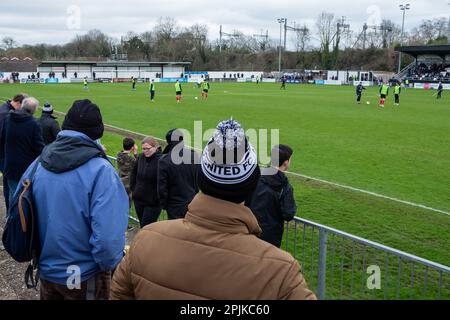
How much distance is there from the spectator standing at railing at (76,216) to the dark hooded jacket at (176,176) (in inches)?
92.8

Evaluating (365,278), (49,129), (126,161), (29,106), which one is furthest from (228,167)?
(49,129)

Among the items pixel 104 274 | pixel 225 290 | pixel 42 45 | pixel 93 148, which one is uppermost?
pixel 42 45

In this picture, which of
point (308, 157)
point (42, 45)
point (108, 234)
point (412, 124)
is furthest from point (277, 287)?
point (42, 45)

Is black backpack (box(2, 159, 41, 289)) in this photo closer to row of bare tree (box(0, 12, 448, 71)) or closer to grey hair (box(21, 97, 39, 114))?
grey hair (box(21, 97, 39, 114))

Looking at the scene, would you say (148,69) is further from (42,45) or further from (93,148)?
(93,148)

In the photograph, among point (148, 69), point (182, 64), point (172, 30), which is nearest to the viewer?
point (148, 69)

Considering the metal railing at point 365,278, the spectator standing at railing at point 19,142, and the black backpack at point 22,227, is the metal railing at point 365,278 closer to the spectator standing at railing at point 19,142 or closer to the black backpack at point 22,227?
the black backpack at point 22,227

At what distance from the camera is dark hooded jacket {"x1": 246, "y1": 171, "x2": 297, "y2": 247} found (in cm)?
473

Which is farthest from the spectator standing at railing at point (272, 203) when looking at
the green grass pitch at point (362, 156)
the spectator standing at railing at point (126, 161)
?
the spectator standing at railing at point (126, 161)

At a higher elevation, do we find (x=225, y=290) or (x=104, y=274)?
(x=225, y=290)

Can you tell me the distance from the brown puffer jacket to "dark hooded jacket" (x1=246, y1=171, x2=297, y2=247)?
2.75 meters

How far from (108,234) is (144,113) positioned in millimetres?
22946

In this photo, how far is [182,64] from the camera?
96.6m

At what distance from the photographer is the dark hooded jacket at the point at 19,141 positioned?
6324mm
